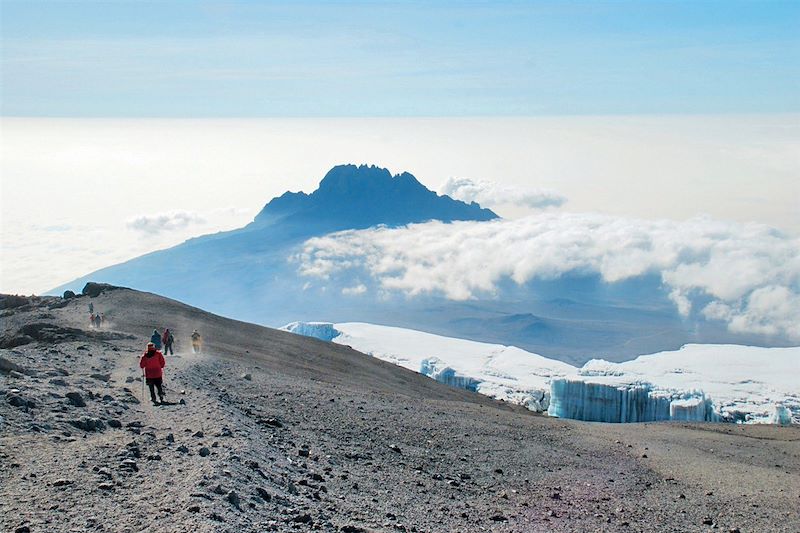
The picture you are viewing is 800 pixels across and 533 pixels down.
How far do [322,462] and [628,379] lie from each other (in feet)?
157

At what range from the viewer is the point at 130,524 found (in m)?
9.02

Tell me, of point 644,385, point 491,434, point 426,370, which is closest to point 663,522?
point 491,434

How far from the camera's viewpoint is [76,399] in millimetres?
15086

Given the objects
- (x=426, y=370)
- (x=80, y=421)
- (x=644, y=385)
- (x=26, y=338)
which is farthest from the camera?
(x=426, y=370)

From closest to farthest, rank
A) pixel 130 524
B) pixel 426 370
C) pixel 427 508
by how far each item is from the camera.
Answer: pixel 130 524 < pixel 427 508 < pixel 426 370

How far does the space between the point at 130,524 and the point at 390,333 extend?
109 meters

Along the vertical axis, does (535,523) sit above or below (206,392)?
below

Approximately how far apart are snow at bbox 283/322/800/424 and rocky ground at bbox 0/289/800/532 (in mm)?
23533

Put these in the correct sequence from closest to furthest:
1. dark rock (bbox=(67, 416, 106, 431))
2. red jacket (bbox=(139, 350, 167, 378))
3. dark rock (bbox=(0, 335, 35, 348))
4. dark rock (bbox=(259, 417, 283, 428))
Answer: dark rock (bbox=(67, 416, 106, 431))
dark rock (bbox=(259, 417, 283, 428))
red jacket (bbox=(139, 350, 167, 378))
dark rock (bbox=(0, 335, 35, 348))

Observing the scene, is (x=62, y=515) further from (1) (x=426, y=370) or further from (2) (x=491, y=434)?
(1) (x=426, y=370)

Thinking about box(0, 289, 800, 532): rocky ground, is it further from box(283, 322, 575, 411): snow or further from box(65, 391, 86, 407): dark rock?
box(283, 322, 575, 411): snow

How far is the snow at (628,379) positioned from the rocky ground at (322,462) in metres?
23.5

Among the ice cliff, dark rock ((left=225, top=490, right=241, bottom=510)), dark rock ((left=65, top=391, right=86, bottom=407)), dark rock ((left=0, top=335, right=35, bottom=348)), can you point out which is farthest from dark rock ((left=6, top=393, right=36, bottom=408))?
the ice cliff

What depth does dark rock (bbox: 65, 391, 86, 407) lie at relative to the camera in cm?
1500
